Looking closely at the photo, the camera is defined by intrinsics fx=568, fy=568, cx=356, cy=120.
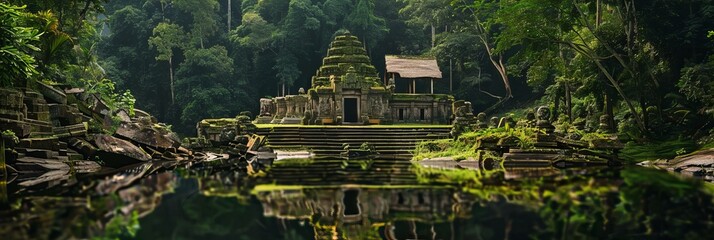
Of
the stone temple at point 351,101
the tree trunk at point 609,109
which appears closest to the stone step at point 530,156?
the tree trunk at point 609,109

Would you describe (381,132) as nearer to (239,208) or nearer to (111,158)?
(111,158)

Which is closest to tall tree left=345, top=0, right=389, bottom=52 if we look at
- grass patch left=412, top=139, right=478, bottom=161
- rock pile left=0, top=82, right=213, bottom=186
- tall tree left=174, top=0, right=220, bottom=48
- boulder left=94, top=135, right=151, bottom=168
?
tall tree left=174, top=0, right=220, bottom=48

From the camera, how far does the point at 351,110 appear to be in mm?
34250

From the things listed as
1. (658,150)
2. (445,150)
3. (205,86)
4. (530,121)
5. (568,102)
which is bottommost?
(658,150)

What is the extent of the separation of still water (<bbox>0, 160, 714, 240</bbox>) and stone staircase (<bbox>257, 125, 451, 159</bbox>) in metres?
11.3

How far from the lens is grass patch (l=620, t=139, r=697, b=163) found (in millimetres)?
17375

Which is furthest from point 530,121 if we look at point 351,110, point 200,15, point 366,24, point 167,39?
point 200,15

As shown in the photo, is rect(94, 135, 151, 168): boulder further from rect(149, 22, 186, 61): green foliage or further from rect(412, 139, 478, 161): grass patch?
rect(149, 22, 186, 61): green foliage

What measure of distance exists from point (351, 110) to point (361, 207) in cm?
2628

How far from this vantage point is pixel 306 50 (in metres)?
47.7

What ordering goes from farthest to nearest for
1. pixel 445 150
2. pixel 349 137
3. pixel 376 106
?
pixel 376 106 < pixel 349 137 < pixel 445 150

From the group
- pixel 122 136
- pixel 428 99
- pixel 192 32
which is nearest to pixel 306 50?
pixel 192 32

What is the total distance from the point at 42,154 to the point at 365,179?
27.1 ft

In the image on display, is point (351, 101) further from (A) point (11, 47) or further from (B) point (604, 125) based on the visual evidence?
(A) point (11, 47)
